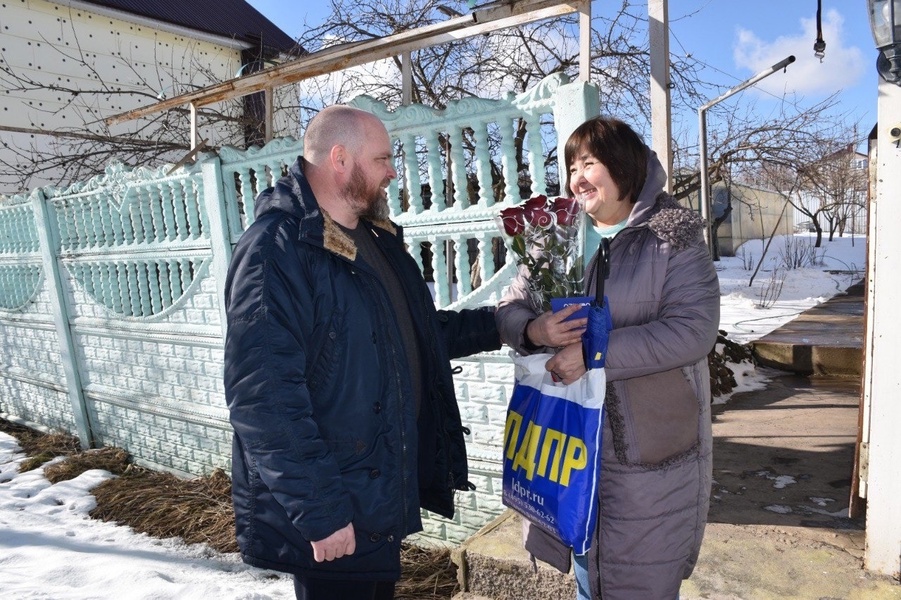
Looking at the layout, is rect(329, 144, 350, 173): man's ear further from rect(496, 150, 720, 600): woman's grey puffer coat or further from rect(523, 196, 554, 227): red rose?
rect(496, 150, 720, 600): woman's grey puffer coat

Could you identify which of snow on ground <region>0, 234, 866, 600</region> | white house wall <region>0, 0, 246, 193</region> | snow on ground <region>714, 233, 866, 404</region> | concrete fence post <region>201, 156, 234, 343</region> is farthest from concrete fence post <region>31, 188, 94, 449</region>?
snow on ground <region>714, 233, 866, 404</region>

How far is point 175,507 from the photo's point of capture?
433cm

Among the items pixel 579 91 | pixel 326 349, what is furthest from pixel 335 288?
pixel 579 91

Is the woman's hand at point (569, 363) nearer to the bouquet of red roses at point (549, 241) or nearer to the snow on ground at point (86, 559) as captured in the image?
the bouquet of red roses at point (549, 241)

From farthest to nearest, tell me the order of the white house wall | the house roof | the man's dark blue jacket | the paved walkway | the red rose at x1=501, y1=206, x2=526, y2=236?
the house roof
the white house wall
the paved walkway
the red rose at x1=501, y1=206, x2=526, y2=236
the man's dark blue jacket

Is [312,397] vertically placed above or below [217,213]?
below

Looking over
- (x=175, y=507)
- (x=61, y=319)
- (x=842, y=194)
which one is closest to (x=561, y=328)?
(x=175, y=507)

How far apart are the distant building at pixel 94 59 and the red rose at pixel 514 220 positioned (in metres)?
7.38

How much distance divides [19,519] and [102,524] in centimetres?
58

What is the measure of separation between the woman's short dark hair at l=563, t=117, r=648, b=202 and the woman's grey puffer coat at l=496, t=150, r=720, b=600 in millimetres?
50

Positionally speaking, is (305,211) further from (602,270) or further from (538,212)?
(602,270)

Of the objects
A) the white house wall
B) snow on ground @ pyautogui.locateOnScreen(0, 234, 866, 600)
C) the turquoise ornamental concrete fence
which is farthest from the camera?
the white house wall

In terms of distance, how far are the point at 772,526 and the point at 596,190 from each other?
6.80 ft

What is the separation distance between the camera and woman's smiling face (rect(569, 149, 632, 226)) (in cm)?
177
